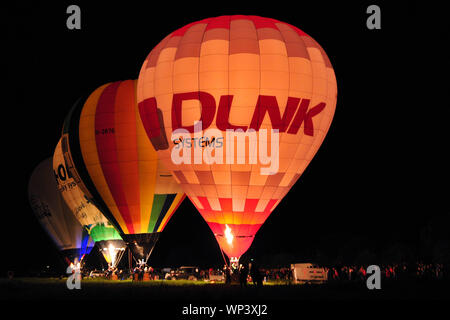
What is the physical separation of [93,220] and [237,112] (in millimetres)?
13617

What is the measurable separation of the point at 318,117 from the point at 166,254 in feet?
212

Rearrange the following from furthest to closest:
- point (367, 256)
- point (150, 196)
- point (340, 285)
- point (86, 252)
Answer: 1. point (367, 256)
2. point (86, 252)
3. point (150, 196)
4. point (340, 285)

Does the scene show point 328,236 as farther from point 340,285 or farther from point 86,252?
point 340,285

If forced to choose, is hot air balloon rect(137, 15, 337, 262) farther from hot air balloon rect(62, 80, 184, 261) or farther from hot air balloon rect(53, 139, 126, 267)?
hot air balloon rect(53, 139, 126, 267)

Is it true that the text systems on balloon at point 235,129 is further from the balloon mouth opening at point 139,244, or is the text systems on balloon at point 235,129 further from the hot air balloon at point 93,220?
the hot air balloon at point 93,220

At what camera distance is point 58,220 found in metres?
37.6

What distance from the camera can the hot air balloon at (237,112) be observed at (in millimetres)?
20578

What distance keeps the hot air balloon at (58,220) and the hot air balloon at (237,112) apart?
55.1 ft

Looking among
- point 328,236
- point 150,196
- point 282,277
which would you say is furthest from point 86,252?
point 328,236

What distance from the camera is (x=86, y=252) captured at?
37.5 meters

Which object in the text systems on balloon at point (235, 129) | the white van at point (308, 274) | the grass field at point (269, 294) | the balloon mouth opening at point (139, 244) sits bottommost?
the grass field at point (269, 294)

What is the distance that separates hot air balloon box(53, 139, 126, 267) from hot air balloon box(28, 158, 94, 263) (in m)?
4.46

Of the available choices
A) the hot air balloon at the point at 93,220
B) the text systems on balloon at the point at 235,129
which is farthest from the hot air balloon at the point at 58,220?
the text systems on balloon at the point at 235,129
